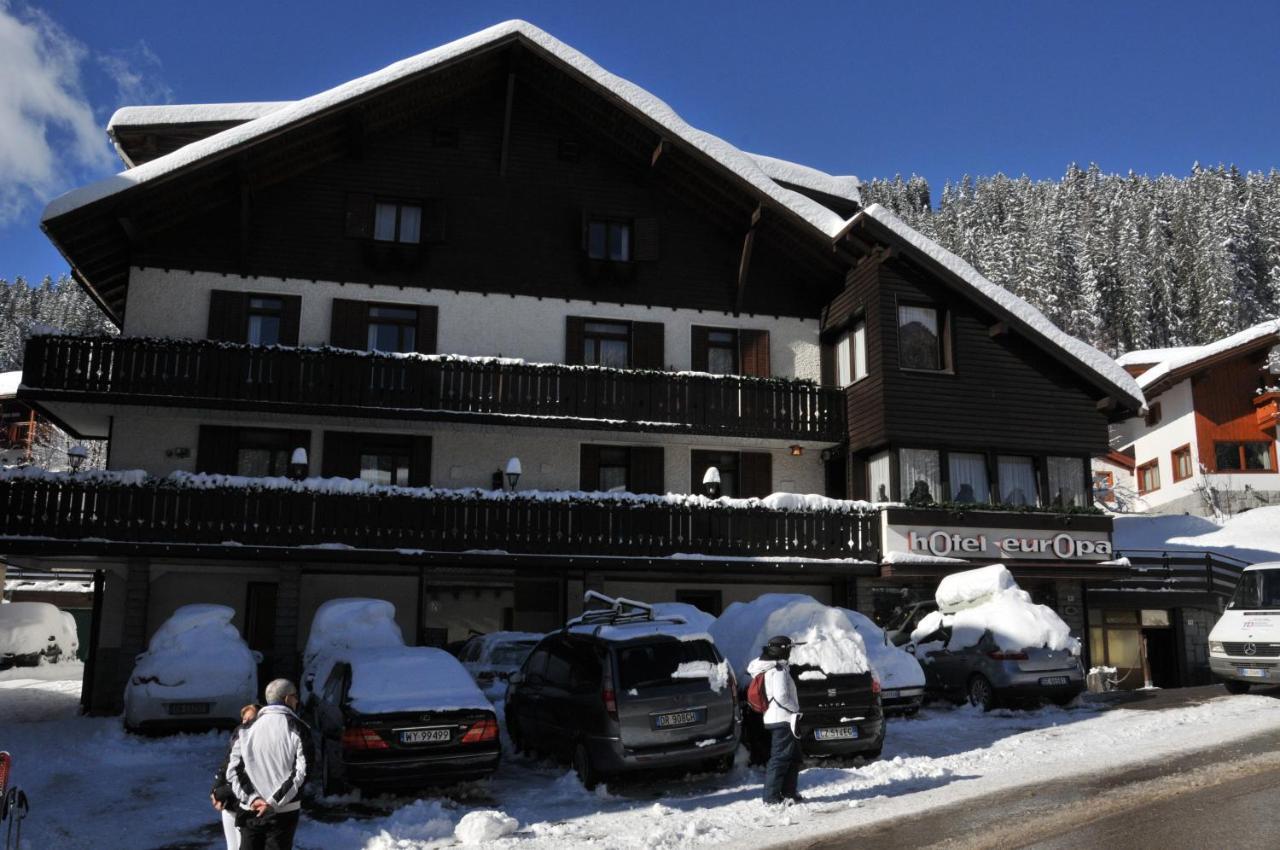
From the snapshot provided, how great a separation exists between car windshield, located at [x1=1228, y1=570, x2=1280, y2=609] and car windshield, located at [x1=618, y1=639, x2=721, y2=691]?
34.3 ft

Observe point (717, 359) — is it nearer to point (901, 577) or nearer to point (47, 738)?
point (901, 577)

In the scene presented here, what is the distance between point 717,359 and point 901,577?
666 centimetres

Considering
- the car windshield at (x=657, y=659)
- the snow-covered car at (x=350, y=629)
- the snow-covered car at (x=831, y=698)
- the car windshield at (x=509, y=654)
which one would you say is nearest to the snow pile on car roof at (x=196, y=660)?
the snow-covered car at (x=350, y=629)

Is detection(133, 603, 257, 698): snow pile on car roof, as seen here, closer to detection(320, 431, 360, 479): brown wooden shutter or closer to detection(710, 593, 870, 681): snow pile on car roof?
detection(320, 431, 360, 479): brown wooden shutter

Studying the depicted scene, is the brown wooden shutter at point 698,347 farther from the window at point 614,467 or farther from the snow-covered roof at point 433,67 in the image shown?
the snow-covered roof at point 433,67

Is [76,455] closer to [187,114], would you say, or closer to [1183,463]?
[187,114]

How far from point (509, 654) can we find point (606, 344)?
343 inches

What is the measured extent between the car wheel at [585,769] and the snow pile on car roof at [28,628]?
26.1 m

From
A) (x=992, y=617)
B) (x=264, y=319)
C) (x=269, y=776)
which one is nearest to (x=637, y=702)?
(x=269, y=776)

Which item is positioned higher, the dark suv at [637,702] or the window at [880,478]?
the window at [880,478]

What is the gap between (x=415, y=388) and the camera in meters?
21.8

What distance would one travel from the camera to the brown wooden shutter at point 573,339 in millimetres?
24016

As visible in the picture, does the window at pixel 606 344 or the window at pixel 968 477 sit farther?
the window at pixel 606 344

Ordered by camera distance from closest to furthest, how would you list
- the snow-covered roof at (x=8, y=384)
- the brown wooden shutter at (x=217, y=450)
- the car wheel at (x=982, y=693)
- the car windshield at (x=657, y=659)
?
1. the car windshield at (x=657, y=659)
2. the car wheel at (x=982, y=693)
3. the brown wooden shutter at (x=217, y=450)
4. the snow-covered roof at (x=8, y=384)
